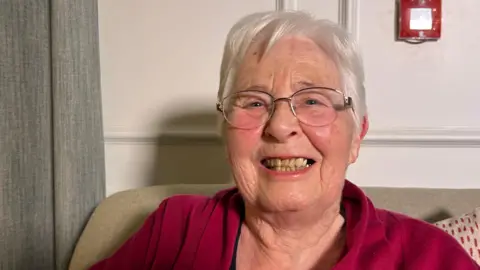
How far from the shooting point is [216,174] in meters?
1.73

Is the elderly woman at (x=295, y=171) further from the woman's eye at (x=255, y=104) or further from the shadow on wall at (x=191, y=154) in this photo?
the shadow on wall at (x=191, y=154)

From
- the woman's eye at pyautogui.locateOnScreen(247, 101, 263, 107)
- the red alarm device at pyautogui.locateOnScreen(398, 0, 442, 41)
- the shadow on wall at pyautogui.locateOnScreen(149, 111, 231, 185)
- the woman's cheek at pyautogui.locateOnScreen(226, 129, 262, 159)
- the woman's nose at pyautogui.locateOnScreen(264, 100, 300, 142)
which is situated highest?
the red alarm device at pyautogui.locateOnScreen(398, 0, 442, 41)

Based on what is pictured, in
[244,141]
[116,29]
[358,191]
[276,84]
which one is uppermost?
[116,29]

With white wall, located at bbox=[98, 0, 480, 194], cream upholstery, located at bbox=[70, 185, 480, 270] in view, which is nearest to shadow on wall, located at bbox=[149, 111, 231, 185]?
white wall, located at bbox=[98, 0, 480, 194]

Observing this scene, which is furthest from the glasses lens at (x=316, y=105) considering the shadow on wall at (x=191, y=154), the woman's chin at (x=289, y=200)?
the shadow on wall at (x=191, y=154)

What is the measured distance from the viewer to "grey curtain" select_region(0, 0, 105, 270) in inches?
55.7

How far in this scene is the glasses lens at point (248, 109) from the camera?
1.09 metres

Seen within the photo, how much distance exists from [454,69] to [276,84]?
29.0 inches

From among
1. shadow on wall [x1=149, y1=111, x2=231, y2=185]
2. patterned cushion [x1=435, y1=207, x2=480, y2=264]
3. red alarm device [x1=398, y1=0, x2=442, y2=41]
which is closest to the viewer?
patterned cushion [x1=435, y1=207, x2=480, y2=264]

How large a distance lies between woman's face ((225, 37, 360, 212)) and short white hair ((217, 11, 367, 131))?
2cm

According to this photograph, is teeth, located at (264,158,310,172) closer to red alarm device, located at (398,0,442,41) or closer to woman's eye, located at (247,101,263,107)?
woman's eye, located at (247,101,263,107)

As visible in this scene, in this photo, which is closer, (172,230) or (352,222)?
(352,222)

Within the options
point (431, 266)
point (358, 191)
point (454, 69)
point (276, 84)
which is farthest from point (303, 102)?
point (454, 69)

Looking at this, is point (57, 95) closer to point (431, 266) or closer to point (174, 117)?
point (174, 117)
